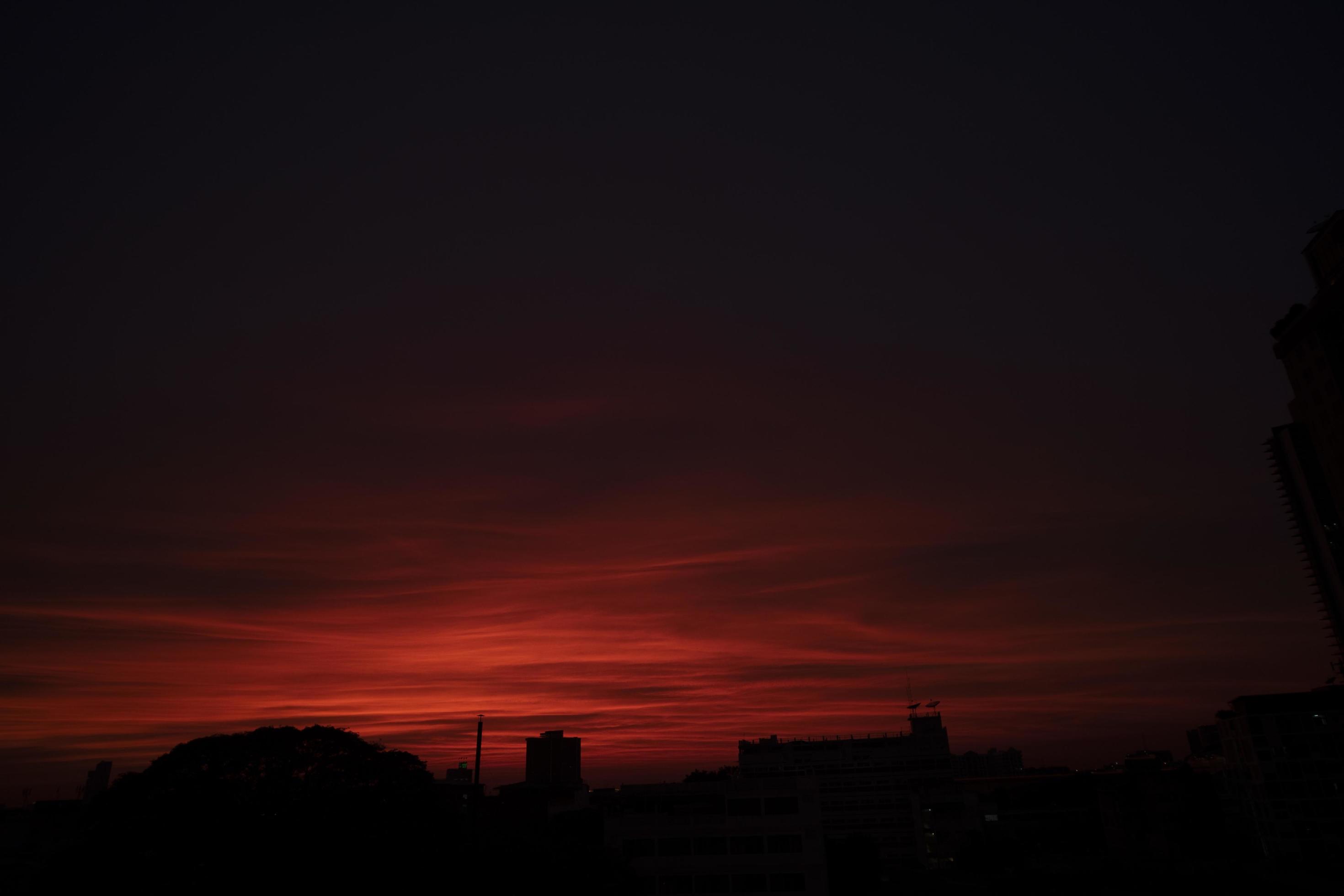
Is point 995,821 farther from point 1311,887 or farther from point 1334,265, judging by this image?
point 1334,265

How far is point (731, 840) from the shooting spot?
66.2 metres

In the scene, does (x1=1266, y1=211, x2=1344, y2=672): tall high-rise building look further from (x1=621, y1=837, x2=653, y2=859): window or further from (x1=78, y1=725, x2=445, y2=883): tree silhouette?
(x1=78, y1=725, x2=445, y2=883): tree silhouette

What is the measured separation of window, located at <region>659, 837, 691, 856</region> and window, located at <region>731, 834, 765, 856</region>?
12.2 feet

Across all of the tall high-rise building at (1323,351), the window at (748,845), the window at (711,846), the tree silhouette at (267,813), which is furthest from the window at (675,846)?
the tall high-rise building at (1323,351)

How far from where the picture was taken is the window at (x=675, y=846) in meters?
66.5

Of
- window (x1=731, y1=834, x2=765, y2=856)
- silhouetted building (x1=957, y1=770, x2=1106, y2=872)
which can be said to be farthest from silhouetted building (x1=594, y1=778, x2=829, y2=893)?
silhouetted building (x1=957, y1=770, x2=1106, y2=872)

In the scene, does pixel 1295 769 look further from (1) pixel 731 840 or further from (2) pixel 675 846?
(2) pixel 675 846

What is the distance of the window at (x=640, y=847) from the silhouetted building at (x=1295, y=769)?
92752mm

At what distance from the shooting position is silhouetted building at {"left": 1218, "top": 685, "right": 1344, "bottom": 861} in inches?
4129

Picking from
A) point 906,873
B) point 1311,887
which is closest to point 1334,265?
point 1311,887

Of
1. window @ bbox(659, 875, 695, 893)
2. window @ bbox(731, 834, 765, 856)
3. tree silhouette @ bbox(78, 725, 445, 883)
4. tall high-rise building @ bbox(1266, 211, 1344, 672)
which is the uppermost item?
tall high-rise building @ bbox(1266, 211, 1344, 672)

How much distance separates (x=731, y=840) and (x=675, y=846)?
186 inches

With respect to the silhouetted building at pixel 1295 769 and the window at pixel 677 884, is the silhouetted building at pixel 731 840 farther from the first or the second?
the silhouetted building at pixel 1295 769

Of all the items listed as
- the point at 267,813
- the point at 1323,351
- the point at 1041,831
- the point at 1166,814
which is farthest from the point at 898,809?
the point at 267,813
